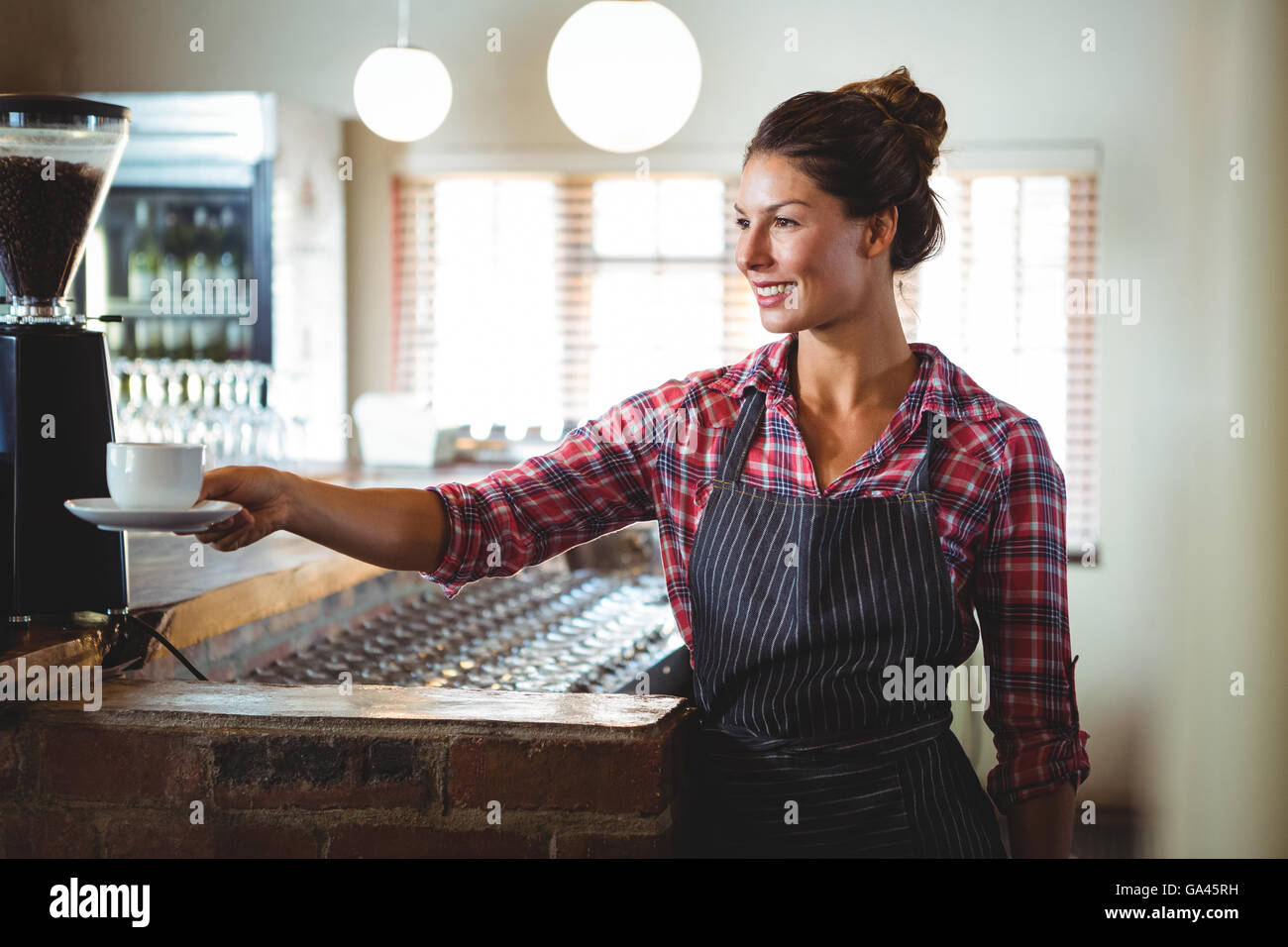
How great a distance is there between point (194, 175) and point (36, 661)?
383cm

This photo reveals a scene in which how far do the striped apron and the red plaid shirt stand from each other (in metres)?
0.04

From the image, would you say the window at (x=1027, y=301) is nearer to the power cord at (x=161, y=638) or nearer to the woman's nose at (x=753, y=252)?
the woman's nose at (x=753, y=252)

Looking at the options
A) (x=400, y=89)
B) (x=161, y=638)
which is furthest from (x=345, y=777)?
(x=400, y=89)

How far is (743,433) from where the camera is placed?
141cm

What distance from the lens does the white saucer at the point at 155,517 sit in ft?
3.56

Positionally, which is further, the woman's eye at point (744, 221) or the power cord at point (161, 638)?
the power cord at point (161, 638)

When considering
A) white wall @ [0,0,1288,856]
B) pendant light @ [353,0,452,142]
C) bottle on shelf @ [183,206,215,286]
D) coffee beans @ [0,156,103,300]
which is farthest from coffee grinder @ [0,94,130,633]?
bottle on shelf @ [183,206,215,286]

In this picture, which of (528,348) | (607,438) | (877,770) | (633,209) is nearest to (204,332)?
(528,348)

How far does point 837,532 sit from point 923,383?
202 millimetres

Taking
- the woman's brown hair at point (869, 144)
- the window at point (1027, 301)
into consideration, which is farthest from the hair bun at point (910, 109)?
the window at point (1027, 301)

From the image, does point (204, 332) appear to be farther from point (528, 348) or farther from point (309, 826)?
point (309, 826)

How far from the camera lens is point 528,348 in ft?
17.2

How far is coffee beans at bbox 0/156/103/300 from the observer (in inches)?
53.1

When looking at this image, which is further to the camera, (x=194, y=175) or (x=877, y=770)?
(x=194, y=175)
